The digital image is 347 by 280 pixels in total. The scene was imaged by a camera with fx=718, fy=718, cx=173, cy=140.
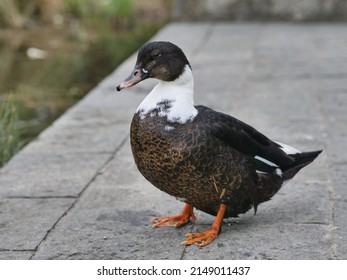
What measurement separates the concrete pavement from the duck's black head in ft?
2.62

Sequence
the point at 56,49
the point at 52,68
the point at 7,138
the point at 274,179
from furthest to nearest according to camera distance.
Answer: the point at 56,49, the point at 52,68, the point at 7,138, the point at 274,179

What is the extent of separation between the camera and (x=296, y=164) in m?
3.74

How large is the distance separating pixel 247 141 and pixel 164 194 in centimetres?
88

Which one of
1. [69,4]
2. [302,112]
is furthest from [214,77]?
[69,4]

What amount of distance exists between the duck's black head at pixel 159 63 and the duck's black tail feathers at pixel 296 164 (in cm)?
79

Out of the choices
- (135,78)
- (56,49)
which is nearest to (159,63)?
(135,78)

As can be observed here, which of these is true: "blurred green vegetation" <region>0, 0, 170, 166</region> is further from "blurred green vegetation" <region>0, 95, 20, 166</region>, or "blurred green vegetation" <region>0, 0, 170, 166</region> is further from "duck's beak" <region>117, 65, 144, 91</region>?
"duck's beak" <region>117, 65, 144, 91</region>

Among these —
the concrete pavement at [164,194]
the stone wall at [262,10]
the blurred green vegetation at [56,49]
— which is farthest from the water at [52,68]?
the stone wall at [262,10]

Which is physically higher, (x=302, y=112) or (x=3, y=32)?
(x=302, y=112)

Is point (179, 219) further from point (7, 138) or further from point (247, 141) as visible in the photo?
point (7, 138)

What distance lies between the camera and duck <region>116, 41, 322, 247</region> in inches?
129

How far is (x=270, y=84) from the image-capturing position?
6918 millimetres

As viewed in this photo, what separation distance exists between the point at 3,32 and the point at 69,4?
1.60 m

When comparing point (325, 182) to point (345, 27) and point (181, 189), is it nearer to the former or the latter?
point (181, 189)
